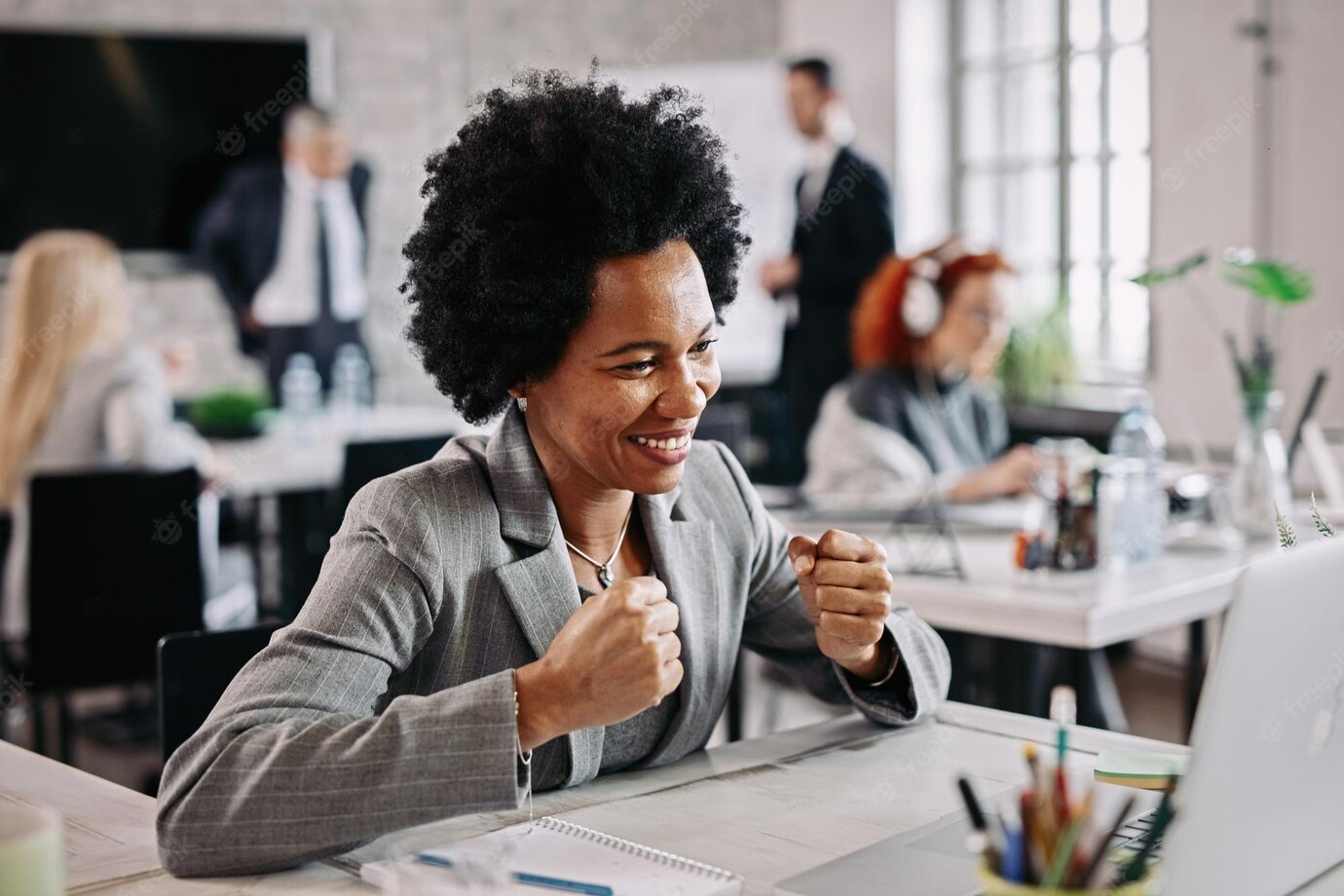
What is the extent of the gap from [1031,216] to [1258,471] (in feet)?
9.80

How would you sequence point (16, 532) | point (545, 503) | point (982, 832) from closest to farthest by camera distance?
point (982, 832), point (545, 503), point (16, 532)

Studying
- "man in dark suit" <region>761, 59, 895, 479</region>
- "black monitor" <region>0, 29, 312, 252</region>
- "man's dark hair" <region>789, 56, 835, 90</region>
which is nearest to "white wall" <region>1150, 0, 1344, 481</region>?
"man in dark suit" <region>761, 59, 895, 479</region>

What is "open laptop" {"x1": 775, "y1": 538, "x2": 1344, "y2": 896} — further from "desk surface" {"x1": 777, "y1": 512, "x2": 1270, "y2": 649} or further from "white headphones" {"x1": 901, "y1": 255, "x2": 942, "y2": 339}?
"white headphones" {"x1": 901, "y1": 255, "x2": 942, "y2": 339}

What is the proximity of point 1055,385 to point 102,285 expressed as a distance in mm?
3117

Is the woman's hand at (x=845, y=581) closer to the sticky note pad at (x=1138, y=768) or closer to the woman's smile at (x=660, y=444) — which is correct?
the woman's smile at (x=660, y=444)

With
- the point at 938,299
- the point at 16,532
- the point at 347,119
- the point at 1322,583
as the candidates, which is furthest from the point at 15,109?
the point at 1322,583

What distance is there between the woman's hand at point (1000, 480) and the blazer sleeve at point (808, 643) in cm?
152

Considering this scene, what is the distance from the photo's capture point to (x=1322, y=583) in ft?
3.21

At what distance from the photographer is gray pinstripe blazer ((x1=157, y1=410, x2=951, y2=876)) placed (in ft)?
3.67

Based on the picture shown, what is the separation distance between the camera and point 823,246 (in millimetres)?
5074

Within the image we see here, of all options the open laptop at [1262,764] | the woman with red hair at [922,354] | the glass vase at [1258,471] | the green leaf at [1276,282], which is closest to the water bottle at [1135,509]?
the glass vase at [1258,471]

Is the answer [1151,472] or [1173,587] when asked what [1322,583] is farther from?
[1151,472]

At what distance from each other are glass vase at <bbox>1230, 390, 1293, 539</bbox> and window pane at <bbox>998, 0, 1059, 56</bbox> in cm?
295

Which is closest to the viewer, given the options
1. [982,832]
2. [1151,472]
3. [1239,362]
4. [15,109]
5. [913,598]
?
[982,832]
